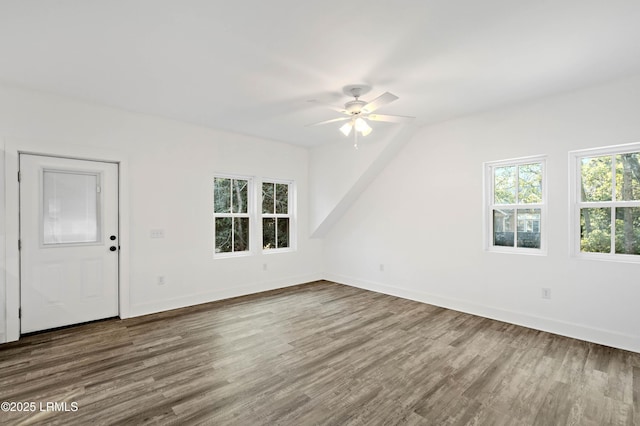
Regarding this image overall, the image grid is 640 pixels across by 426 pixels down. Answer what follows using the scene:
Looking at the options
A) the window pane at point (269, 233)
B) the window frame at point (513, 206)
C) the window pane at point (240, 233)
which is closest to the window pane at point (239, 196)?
the window pane at point (240, 233)

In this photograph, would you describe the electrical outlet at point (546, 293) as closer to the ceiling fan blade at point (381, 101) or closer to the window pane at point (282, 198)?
the ceiling fan blade at point (381, 101)

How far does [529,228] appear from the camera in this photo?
3703 millimetres

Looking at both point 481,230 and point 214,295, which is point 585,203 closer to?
point 481,230

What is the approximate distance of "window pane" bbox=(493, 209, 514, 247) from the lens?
152 inches

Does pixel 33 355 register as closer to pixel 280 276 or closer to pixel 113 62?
pixel 113 62

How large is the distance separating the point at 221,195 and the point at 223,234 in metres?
0.63

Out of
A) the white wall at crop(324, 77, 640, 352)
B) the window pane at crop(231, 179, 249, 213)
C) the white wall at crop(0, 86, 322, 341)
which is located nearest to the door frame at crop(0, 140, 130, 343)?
the white wall at crop(0, 86, 322, 341)

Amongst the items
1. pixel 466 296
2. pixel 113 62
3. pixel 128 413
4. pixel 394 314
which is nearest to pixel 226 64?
pixel 113 62

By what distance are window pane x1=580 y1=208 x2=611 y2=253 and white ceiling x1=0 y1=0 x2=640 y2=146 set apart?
1.34m

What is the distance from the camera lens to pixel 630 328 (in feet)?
9.68

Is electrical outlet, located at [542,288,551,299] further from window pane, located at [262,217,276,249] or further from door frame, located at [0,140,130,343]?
door frame, located at [0,140,130,343]

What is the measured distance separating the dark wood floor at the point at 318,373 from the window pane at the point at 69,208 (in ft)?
3.50

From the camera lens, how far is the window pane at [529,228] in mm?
3643

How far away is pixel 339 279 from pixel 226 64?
14.0 feet
